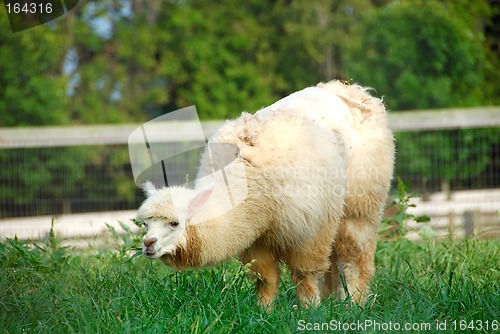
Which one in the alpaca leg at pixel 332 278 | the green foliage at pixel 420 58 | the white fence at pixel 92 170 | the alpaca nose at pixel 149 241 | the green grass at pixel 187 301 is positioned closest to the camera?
the alpaca nose at pixel 149 241

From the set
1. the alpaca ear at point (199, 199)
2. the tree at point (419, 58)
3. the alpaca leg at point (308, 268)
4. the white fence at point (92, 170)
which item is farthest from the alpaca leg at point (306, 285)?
the tree at point (419, 58)

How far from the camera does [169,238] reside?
495 centimetres

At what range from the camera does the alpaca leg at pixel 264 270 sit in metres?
5.66

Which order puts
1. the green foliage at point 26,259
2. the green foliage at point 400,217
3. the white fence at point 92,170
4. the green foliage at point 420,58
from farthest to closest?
the green foliage at point 420,58
the white fence at point 92,170
the green foliage at point 400,217
the green foliage at point 26,259

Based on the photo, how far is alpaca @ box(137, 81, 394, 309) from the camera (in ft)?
16.7

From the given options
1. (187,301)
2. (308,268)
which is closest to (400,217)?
(308,268)

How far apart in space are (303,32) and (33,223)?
41.1 ft

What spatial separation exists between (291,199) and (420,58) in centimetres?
1365

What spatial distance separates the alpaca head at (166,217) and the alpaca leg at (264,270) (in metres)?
0.79

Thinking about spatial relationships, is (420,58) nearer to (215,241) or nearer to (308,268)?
(308,268)

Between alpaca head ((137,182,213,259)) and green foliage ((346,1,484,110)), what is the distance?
13.7 meters

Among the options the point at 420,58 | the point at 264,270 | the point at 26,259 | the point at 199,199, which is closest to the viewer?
the point at 199,199

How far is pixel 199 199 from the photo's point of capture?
5082 mm

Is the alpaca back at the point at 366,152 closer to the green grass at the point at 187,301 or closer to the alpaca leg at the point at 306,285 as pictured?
the green grass at the point at 187,301
